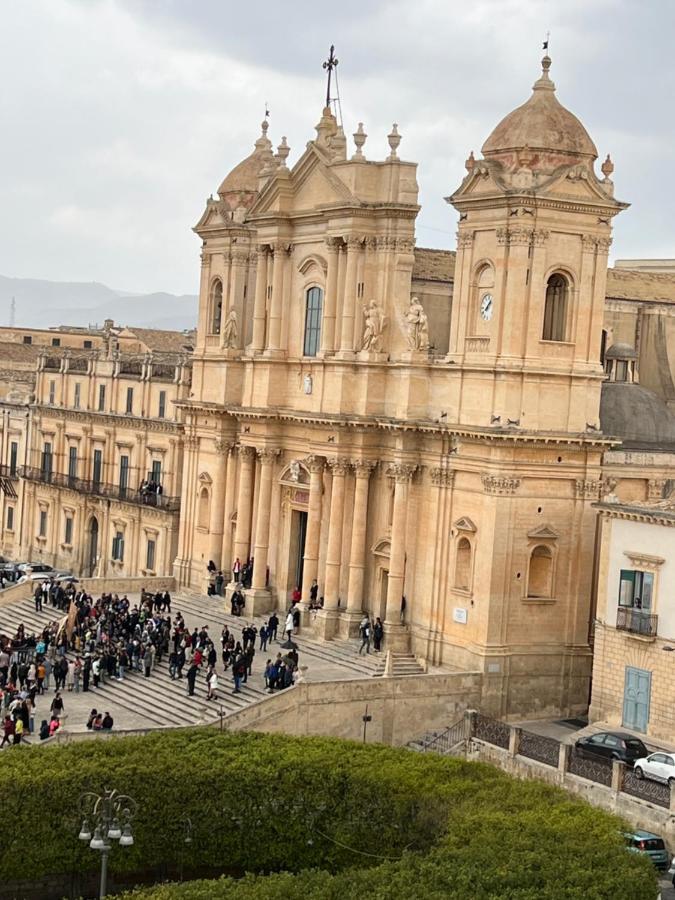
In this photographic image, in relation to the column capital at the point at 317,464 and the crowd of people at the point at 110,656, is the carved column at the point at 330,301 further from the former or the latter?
the crowd of people at the point at 110,656

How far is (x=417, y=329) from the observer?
160 ft

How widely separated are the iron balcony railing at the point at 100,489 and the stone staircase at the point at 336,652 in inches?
441

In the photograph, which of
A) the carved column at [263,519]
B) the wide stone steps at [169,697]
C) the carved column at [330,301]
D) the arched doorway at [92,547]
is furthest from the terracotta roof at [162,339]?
the wide stone steps at [169,697]

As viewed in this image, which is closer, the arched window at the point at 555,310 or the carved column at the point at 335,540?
the arched window at the point at 555,310

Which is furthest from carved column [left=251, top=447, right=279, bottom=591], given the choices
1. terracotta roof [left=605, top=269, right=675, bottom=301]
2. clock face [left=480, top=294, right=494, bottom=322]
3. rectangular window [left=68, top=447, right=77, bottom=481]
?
rectangular window [left=68, top=447, right=77, bottom=481]

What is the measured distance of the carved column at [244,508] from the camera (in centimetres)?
5539

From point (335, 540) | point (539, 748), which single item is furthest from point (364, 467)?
point (539, 748)

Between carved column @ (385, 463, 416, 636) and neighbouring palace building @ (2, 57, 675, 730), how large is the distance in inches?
2.6

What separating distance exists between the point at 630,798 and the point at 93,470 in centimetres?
3984

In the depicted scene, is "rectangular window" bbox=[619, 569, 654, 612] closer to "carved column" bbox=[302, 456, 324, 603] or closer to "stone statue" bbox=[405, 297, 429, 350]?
"stone statue" bbox=[405, 297, 429, 350]

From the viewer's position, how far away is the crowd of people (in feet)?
142

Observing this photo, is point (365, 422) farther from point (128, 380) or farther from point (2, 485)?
point (2, 485)

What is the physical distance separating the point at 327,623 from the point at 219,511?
853 cm

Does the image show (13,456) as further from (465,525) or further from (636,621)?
(636,621)
